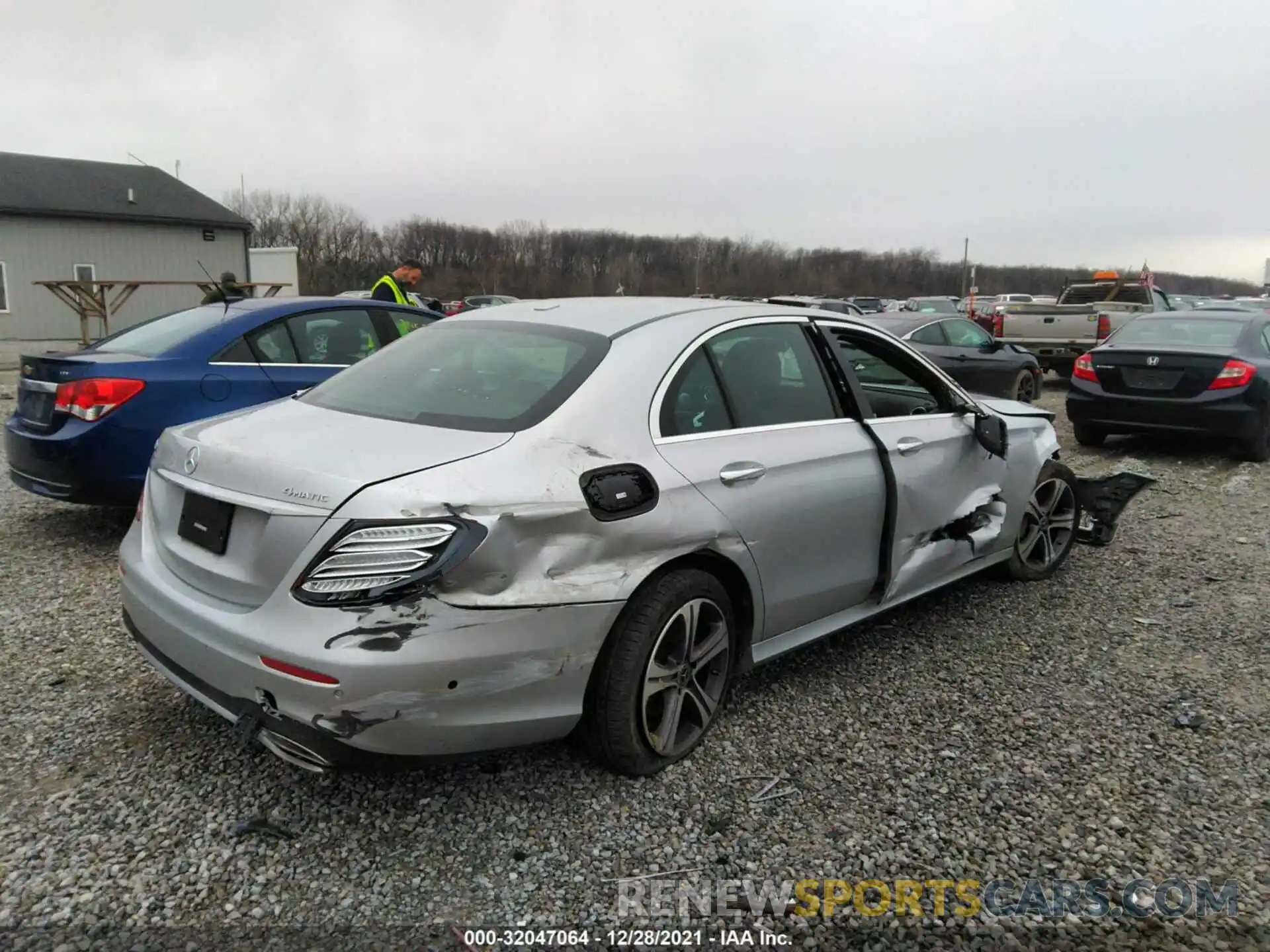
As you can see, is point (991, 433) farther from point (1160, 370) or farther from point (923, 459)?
point (1160, 370)

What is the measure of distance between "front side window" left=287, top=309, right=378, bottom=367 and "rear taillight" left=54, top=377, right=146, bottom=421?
1103 mm

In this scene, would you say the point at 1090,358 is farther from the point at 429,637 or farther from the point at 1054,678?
the point at 429,637

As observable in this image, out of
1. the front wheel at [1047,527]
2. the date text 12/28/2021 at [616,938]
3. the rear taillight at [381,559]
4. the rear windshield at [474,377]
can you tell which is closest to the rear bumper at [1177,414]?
the front wheel at [1047,527]

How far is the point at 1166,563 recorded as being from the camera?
540cm

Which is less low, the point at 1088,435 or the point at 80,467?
the point at 80,467

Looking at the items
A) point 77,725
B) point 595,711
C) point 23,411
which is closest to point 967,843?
point 595,711

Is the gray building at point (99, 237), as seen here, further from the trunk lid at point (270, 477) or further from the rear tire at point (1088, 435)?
the trunk lid at point (270, 477)

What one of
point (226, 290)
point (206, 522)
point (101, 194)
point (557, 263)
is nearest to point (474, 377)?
point (206, 522)

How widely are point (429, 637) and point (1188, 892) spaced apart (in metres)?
2.20

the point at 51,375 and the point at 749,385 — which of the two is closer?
the point at 749,385

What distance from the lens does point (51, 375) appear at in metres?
4.94

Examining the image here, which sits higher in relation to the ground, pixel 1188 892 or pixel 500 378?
pixel 500 378

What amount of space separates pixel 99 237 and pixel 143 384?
1196 inches

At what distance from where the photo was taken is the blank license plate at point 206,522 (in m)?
2.57
